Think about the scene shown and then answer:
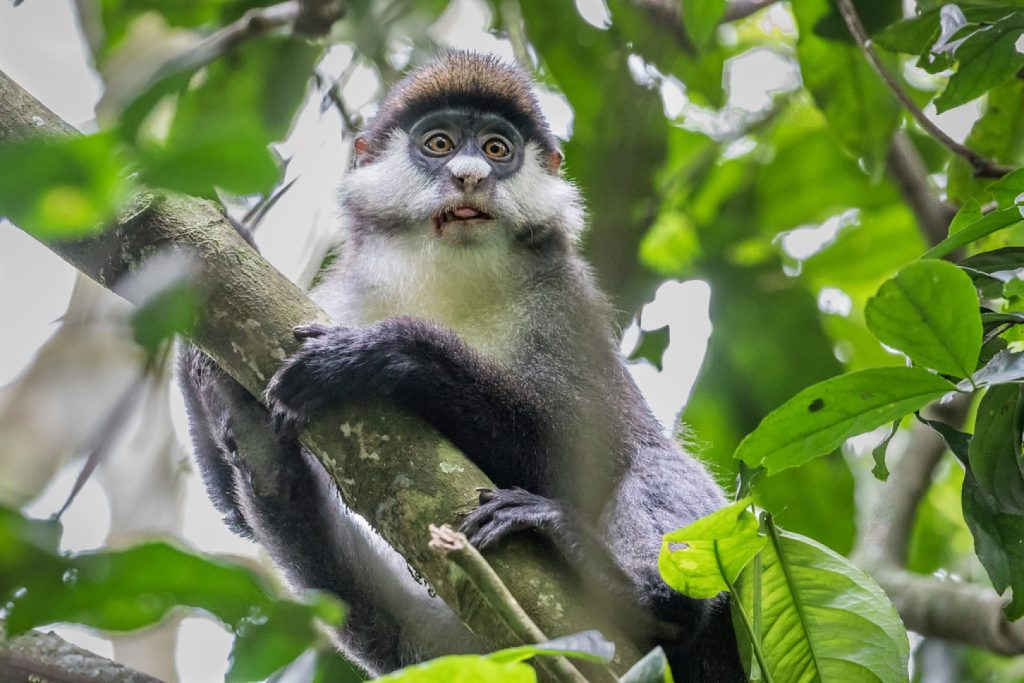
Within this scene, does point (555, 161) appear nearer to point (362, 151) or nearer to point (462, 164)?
point (462, 164)

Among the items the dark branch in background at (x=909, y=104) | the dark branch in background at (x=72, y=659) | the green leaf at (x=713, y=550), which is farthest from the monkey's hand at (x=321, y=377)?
the dark branch in background at (x=909, y=104)

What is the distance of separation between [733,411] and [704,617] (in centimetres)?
179

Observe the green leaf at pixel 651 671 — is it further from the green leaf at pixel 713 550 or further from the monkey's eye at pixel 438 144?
the monkey's eye at pixel 438 144

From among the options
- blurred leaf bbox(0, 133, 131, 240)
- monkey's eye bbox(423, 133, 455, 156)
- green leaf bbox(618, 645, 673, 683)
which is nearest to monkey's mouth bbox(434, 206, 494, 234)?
monkey's eye bbox(423, 133, 455, 156)

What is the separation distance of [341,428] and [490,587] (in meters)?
1.21

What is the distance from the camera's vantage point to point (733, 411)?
5.07 m

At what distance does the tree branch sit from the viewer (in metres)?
2.74

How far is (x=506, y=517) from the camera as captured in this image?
295 centimetres

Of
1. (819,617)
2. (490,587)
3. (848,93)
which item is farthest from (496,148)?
(490,587)

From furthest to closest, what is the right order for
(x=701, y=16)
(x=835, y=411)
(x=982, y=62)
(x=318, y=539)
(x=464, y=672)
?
(x=701, y=16) → (x=318, y=539) → (x=982, y=62) → (x=835, y=411) → (x=464, y=672)

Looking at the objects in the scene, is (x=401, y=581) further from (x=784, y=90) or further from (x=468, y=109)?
(x=784, y=90)

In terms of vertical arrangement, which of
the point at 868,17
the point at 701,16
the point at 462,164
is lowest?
the point at 462,164

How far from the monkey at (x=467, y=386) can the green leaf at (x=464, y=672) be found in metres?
1.15

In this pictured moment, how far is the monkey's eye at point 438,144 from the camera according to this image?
5.07m
